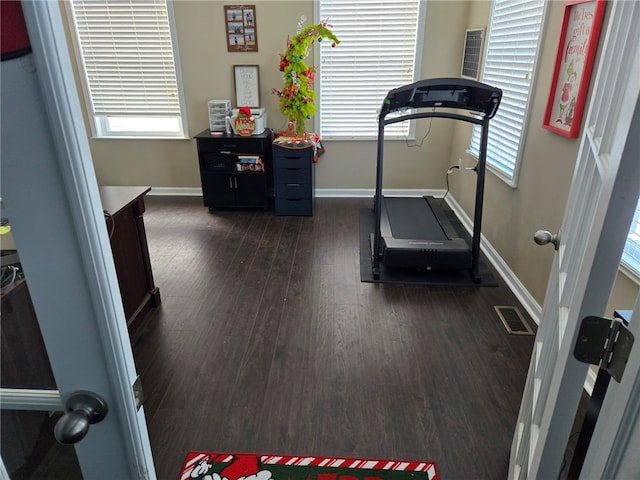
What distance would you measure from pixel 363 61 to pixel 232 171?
1.87 metres

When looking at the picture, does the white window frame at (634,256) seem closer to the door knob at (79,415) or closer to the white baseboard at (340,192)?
the door knob at (79,415)

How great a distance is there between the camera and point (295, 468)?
1.73 m

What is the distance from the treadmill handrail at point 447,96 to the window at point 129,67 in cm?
282

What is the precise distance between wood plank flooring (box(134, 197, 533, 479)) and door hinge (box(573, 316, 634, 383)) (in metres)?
1.13

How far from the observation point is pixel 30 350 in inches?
32.0

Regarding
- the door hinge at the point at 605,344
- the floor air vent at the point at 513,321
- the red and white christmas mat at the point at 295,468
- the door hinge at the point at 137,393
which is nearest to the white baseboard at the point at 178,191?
the floor air vent at the point at 513,321

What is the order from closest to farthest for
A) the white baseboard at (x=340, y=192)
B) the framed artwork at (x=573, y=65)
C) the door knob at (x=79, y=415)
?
the door knob at (x=79, y=415) < the framed artwork at (x=573, y=65) < the white baseboard at (x=340, y=192)

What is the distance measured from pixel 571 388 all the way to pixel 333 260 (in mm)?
2714

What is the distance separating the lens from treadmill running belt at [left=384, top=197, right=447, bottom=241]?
360cm

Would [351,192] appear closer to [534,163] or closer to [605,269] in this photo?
[534,163]

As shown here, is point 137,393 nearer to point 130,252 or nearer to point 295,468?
point 295,468

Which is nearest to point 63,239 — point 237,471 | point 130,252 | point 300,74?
point 237,471

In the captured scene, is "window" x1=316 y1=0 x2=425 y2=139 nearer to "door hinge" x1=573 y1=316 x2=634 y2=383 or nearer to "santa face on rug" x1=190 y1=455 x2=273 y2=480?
"santa face on rug" x1=190 y1=455 x2=273 y2=480

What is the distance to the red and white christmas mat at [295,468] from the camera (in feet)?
5.56
